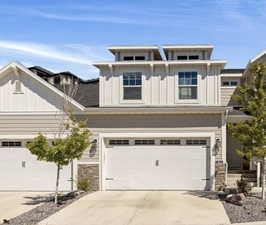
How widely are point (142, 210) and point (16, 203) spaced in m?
5.24

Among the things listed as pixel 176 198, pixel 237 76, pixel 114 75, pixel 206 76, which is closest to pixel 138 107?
pixel 114 75

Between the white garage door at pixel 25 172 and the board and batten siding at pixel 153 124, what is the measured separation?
1.57m

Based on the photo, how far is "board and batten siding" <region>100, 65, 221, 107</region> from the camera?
22078mm

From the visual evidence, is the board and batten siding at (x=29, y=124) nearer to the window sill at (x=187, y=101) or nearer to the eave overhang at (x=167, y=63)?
the eave overhang at (x=167, y=63)

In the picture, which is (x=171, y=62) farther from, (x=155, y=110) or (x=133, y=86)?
(x=155, y=110)

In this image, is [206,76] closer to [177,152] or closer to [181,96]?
[181,96]

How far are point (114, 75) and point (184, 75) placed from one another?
10.6 ft

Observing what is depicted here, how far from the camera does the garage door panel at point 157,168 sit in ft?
70.6

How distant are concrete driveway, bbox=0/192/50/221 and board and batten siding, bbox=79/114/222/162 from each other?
9.98ft

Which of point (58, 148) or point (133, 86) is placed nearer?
point (58, 148)

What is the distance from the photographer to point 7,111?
22422mm

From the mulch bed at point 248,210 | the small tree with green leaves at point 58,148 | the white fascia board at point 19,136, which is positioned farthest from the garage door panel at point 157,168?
the small tree with green leaves at point 58,148

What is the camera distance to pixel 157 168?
21.7 meters

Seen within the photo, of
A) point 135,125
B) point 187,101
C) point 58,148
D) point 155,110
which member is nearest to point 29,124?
point 135,125
